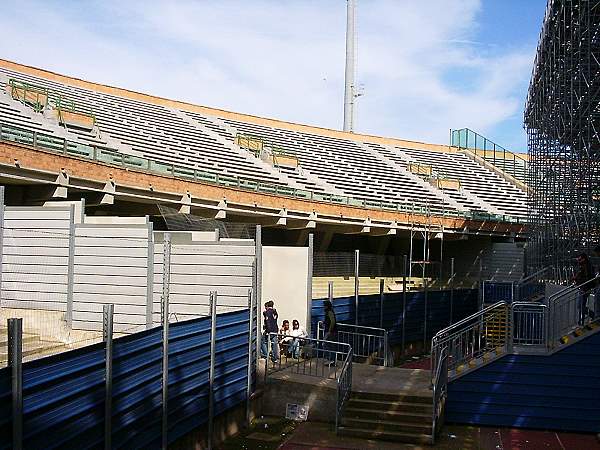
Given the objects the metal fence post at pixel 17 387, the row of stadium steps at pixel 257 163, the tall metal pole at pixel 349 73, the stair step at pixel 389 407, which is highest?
the tall metal pole at pixel 349 73

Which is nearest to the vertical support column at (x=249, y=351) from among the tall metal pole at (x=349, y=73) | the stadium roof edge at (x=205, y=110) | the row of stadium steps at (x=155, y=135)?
the row of stadium steps at (x=155, y=135)

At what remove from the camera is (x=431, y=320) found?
2277 cm

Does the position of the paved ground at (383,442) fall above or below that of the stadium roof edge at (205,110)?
below

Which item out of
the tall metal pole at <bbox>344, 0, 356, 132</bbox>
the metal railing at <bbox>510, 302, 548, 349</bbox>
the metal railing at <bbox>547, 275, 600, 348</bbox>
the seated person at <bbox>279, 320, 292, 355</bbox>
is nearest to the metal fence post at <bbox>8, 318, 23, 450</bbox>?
the seated person at <bbox>279, 320, 292, 355</bbox>

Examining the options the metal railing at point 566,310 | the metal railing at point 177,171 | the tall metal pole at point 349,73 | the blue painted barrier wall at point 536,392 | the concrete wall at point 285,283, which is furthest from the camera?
the tall metal pole at point 349,73

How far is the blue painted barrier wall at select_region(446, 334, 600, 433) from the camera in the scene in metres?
12.5

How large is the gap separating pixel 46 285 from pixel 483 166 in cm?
4219

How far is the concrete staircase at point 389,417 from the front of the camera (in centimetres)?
1145

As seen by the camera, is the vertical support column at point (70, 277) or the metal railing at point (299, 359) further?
the metal railing at point (299, 359)

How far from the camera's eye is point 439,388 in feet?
39.4

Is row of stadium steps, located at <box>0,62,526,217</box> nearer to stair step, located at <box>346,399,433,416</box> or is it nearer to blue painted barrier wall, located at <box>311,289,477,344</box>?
blue painted barrier wall, located at <box>311,289,477,344</box>

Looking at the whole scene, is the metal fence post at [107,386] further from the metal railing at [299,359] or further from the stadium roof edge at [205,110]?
the stadium roof edge at [205,110]

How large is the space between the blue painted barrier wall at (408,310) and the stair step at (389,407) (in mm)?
4774

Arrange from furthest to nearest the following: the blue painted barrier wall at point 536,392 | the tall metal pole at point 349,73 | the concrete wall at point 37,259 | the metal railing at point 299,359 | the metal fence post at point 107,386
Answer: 1. the tall metal pole at point 349,73
2. the metal railing at point 299,359
3. the blue painted barrier wall at point 536,392
4. the concrete wall at point 37,259
5. the metal fence post at point 107,386
